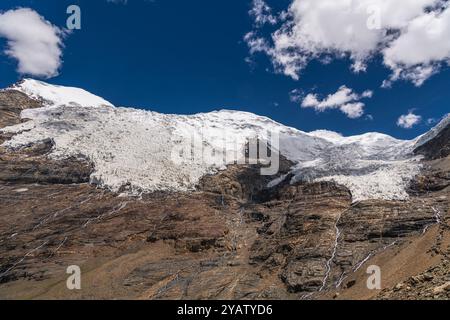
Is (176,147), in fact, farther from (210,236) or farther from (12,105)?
(12,105)

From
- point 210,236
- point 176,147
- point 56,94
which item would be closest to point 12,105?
point 56,94

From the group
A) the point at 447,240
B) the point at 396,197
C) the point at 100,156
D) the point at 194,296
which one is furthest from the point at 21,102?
the point at 447,240

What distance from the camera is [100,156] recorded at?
91.0 meters

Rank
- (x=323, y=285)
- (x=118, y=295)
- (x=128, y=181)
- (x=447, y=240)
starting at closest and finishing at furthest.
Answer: (x=447, y=240)
(x=323, y=285)
(x=118, y=295)
(x=128, y=181)

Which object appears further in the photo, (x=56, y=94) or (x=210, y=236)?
(x=56, y=94)

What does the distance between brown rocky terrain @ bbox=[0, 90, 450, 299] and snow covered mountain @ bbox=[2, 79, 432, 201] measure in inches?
140

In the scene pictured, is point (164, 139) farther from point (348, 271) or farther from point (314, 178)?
point (348, 271)

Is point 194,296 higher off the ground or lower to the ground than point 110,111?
lower

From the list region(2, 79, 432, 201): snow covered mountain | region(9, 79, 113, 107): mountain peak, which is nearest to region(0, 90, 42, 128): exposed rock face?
region(2, 79, 432, 201): snow covered mountain

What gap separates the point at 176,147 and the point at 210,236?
38.1m

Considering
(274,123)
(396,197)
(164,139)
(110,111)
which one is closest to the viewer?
(396,197)

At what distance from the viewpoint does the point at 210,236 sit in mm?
65750

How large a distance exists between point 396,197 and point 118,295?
3934cm

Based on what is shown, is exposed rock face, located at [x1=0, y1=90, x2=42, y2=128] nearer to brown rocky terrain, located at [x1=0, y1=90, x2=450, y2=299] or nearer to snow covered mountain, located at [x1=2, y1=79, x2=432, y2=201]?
snow covered mountain, located at [x1=2, y1=79, x2=432, y2=201]
